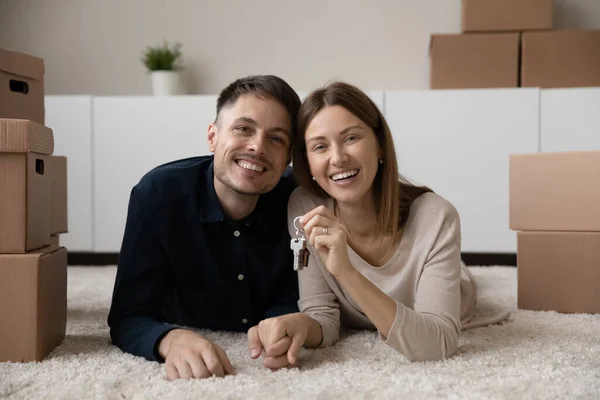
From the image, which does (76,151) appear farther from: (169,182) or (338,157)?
(338,157)

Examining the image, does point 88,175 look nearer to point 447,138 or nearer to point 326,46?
point 326,46

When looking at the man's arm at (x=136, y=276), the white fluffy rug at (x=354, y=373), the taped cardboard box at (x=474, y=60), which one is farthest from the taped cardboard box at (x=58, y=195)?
the taped cardboard box at (x=474, y=60)

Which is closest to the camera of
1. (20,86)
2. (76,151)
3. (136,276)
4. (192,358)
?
(192,358)

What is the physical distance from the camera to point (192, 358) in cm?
98

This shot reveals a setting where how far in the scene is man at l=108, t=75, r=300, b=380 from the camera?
A: 117 cm

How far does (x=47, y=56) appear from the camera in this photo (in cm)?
296

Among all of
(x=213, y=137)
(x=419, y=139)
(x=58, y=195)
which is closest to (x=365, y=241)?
(x=213, y=137)

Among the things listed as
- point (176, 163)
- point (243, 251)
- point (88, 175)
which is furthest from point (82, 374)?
point (88, 175)

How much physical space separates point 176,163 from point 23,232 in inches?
15.4

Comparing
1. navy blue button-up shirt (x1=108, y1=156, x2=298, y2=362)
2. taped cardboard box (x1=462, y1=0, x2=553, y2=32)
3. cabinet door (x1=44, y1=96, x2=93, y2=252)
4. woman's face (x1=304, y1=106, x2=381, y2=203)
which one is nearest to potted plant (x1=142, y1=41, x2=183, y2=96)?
cabinet door (x1=44, y1=96, x2=93, y2=252)

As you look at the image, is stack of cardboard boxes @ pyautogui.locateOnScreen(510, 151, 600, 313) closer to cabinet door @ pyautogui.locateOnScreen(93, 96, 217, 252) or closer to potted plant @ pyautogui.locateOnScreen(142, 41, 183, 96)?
cabinet door @ pyautogui.locateOnScreen(93, 96, 217, 252)

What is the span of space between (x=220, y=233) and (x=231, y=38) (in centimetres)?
191

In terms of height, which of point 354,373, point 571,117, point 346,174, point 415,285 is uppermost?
point 571,117

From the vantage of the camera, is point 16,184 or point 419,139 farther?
point 419,139
